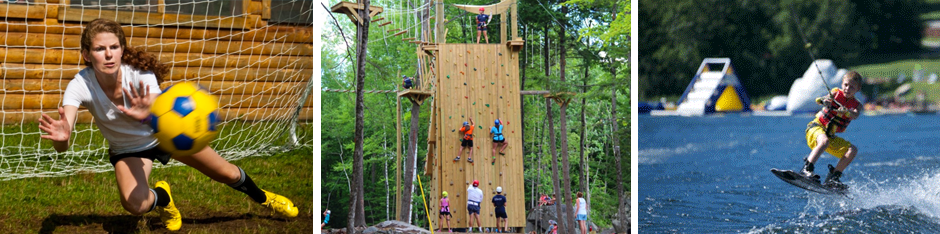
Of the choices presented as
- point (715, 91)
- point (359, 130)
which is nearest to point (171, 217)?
point (359, 130)

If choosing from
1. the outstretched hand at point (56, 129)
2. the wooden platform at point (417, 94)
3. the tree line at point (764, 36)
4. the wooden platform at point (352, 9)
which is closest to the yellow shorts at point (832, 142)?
the tree line at point (764, 36)

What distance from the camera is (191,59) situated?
7.12 metres

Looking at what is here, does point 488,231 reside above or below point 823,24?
below

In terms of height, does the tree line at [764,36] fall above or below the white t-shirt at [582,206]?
above

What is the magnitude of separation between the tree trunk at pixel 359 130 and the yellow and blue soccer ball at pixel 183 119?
1700mm

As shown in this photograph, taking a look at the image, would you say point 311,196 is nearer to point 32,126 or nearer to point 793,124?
point 32,126

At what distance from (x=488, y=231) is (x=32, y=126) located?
12.7 ft

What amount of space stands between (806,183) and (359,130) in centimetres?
292

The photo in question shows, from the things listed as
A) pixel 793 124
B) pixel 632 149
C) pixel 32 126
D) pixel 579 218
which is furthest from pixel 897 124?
pixel 32 126

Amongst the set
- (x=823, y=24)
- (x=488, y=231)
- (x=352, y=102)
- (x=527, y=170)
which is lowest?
(x=488, y=231)

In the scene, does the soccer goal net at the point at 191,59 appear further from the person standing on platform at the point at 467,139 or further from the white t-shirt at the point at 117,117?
the white t-shirt at the point at 117,117

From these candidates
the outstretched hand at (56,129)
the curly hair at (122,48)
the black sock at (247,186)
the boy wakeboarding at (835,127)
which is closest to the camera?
the outstretched hand at (56,129)

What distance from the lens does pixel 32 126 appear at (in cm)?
684

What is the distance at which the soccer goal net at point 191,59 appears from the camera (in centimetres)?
654
